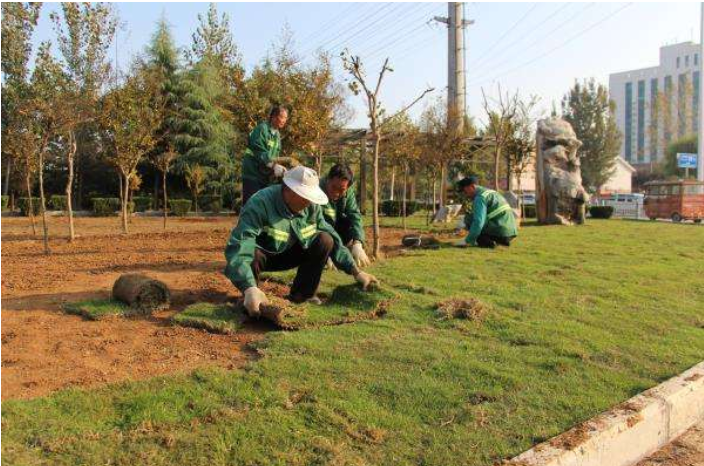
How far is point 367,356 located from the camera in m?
3.82

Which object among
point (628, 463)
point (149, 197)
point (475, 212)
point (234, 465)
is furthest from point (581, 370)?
point (149, 197)

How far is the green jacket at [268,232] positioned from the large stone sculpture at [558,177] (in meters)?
13.6

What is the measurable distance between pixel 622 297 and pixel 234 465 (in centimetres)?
480

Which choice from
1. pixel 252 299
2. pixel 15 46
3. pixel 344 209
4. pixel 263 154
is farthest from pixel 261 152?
pixel 15 46

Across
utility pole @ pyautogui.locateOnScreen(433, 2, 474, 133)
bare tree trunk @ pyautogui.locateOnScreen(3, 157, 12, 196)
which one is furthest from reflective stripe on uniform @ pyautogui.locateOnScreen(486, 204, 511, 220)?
utility pole @ pyautogui.locateOnScreen(433, 2, 474, 133)

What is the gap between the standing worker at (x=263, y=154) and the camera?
6312 mm

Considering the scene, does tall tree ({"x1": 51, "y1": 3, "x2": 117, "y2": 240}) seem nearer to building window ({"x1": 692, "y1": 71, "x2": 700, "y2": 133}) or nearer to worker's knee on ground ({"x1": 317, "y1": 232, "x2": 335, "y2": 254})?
worker's knee on ground ({"x1": 317, "y1": 232, "x2": 335, "y2": 254})

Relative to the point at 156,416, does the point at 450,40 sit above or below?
above

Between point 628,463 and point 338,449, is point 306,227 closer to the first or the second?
point 338,449

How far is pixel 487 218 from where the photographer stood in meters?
9.18

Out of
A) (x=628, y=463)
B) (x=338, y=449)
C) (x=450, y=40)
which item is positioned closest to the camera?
(x=338, y=449)

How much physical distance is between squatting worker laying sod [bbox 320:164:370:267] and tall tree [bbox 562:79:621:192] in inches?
1751

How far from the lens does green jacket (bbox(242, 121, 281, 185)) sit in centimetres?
632

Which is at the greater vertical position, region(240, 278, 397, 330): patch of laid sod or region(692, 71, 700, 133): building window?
region(692, 71, 700, 133): building window
